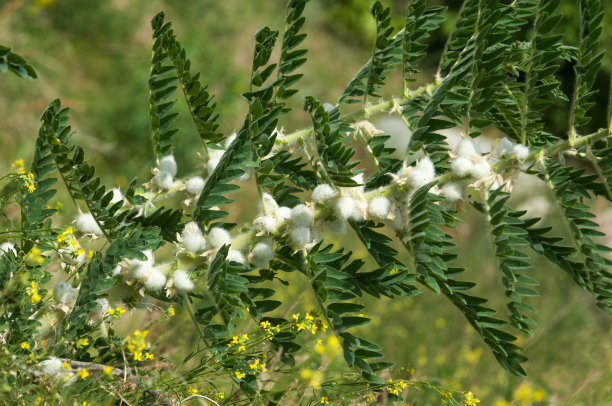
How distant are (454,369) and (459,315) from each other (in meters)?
0.74

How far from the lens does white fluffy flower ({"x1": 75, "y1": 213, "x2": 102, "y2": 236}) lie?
116 cm

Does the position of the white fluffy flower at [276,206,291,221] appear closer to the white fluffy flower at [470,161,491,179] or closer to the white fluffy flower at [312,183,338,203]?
the white fluffy flower at [312,183,338,203]

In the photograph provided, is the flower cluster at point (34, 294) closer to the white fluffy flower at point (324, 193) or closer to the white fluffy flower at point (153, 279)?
the white fluffy flower at point (153, 279)

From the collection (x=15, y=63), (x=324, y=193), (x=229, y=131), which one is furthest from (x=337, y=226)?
(x=229, y=131)

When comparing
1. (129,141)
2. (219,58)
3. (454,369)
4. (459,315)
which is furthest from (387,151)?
(219,58)

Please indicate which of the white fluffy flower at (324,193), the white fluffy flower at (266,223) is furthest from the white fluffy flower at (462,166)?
the white fluffy flower at (266,223)

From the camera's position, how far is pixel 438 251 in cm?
101

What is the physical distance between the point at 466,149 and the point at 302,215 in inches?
12.6

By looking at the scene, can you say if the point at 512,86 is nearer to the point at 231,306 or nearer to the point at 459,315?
the point at 231,306

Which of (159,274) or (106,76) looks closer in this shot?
(159,274)

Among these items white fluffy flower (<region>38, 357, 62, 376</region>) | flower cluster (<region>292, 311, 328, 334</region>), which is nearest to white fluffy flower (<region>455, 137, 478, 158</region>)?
A: flower cluster (<region>292, 311, 328, 334</region>)

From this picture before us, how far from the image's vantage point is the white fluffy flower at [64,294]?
1.10 metres

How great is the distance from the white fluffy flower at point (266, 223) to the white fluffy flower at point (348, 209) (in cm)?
12

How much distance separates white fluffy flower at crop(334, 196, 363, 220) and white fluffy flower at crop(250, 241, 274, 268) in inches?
5.6
